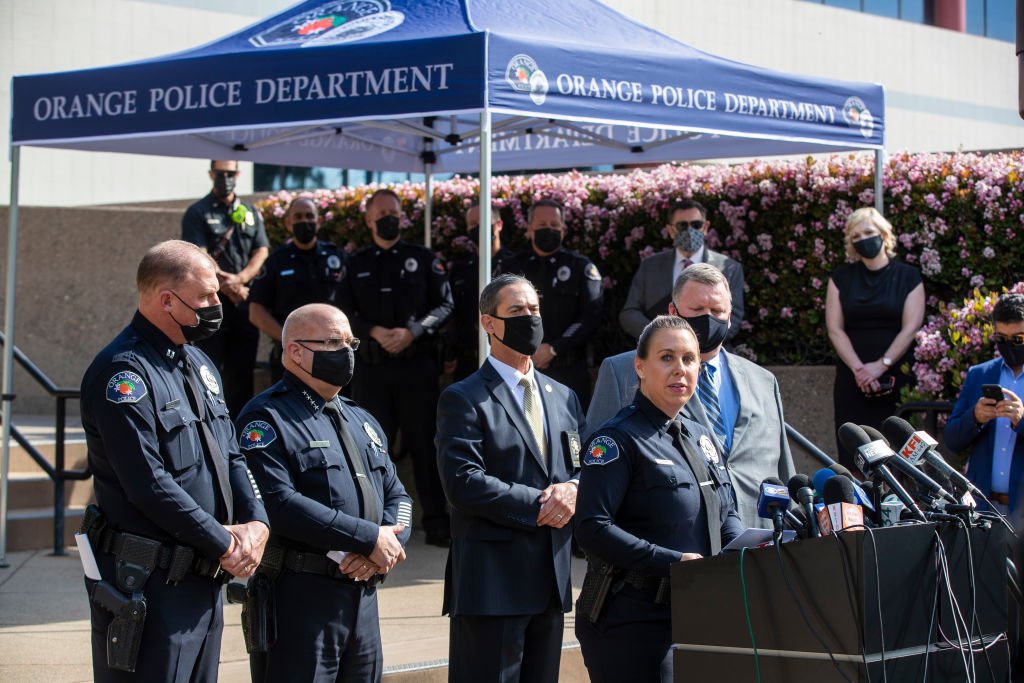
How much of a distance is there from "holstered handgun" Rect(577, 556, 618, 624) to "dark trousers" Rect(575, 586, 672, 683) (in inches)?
1.2

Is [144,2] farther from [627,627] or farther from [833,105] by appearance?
[627,627]

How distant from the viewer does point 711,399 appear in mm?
4980

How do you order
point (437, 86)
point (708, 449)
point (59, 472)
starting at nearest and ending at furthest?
1. point (708, 449)
2. point (437, 86)
3. point (59, 472)

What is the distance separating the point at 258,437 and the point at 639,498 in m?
1.42

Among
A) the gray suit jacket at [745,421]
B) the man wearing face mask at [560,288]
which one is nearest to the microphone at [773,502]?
the gray suit jacket at [745,421]

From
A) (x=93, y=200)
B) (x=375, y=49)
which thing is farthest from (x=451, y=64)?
(x=93, y=200)

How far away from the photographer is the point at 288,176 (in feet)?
62.6

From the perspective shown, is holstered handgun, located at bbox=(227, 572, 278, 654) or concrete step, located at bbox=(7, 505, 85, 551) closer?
holstered handgun, located at bbox=(227, 572, 278, 654)

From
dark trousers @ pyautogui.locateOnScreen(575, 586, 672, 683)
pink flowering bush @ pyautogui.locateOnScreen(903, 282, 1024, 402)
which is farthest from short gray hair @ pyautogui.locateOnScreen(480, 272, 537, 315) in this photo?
pink flowering bush @ pyautogui.locateOnScreen(903, 282, 1024, 402)

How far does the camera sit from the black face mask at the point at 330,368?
15.5 feet

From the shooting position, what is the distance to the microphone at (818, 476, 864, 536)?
3.46m

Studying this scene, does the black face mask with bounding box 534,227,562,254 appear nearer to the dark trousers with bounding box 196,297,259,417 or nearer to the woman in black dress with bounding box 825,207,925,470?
the woman in black dress with bounding box 825,207,925,470

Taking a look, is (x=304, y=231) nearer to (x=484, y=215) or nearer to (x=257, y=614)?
(x=484, y=215)

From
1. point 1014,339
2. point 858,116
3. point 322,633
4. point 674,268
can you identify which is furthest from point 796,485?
point 858,116
